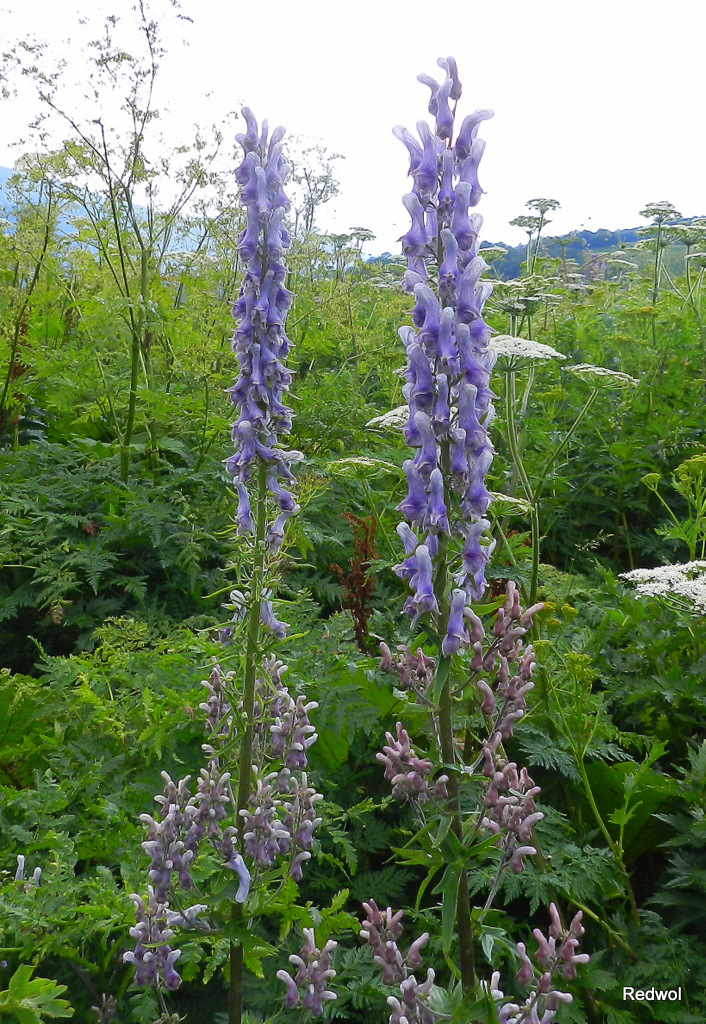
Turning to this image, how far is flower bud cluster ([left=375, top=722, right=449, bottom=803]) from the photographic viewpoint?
1597mm

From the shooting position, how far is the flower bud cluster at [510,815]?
164cm

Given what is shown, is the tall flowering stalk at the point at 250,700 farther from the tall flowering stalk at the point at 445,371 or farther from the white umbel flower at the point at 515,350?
the white umbel flower at the point at 515,350

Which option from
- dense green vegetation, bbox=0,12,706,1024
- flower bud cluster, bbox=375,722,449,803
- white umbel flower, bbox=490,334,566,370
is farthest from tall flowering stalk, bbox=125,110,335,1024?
white umbel flower, bbox=490,334,566,370

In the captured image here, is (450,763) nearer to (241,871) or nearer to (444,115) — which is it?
(241,871)

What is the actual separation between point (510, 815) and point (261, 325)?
1.31m

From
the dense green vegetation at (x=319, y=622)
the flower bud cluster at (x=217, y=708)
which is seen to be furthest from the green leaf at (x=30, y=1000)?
the flower bud cluster at (x=217, y=708)

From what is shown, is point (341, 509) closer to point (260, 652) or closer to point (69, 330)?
point (260, 652)

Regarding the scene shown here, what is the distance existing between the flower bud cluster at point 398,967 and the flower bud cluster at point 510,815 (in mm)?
269

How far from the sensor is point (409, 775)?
159 cm

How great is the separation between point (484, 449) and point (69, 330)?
22.7 ft

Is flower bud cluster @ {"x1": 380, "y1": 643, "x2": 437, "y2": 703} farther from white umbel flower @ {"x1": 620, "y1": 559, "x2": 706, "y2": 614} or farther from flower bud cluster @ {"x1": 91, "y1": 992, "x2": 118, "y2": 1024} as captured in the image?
white umbel flower @ {"x1": 620, "y1": 559, "x2": 706, "y2": 614}

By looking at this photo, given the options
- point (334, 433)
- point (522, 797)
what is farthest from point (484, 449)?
point (334, 433)

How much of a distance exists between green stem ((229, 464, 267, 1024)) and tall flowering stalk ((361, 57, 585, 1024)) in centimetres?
35

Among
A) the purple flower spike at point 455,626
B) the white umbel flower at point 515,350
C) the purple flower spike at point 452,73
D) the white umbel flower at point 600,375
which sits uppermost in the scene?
the purple flower spike at point 452,73
